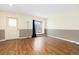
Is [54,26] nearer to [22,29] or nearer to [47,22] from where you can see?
[47,22]

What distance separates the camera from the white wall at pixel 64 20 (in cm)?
595

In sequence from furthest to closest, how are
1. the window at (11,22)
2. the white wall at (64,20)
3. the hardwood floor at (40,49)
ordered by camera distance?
the window at (11,22) → the white wall at (64,20) → the hardwood floor at (40,49)

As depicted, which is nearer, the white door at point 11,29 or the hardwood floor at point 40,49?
the hardwood floor at point 40,49

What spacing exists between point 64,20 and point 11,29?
3356 millimetres

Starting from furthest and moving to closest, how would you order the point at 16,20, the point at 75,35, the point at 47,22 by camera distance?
the point at 16,20 < the point at 47,22 < the point at 75,35

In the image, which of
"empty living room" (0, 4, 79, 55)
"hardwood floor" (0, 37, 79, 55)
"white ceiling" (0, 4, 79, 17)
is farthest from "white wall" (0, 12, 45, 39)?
"hardwood floor" (0, 37, 79, 55)

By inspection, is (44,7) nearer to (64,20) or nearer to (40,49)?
(40,49)

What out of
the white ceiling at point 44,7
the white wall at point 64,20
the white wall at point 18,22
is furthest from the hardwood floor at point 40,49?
the white wall at point 18,22

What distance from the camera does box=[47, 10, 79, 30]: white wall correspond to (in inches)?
234

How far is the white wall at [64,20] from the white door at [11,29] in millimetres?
2408

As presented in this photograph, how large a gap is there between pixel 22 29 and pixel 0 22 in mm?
1964

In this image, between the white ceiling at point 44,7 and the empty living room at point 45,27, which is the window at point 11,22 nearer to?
the empty living room at point 45,27

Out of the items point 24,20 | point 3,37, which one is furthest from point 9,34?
point 24,20
